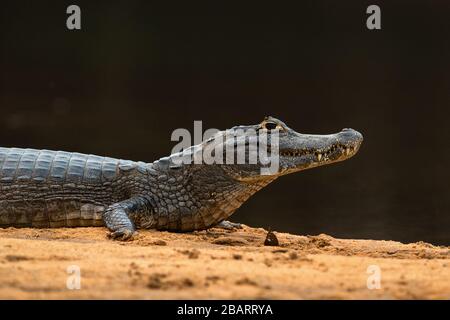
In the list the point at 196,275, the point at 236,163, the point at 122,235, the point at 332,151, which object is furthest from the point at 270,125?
the point at 196,275

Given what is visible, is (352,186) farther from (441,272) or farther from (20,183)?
(441,272)

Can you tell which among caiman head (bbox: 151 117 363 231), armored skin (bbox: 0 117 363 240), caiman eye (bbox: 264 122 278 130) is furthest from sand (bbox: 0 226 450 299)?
caiman eye (bbox: 264 122 278 130)

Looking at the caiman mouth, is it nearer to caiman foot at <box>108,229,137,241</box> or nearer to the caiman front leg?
the caiman front leg

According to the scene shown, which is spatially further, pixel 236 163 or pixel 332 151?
pixel 236 163

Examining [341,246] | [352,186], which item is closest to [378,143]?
[352,186]

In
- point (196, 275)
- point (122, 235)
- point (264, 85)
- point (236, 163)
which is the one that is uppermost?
point (264, 85)

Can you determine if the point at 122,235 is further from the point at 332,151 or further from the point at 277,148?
the point at 332,151

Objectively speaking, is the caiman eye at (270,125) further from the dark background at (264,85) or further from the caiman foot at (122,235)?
the dark background at (264,85)

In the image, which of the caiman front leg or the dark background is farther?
the dark background
